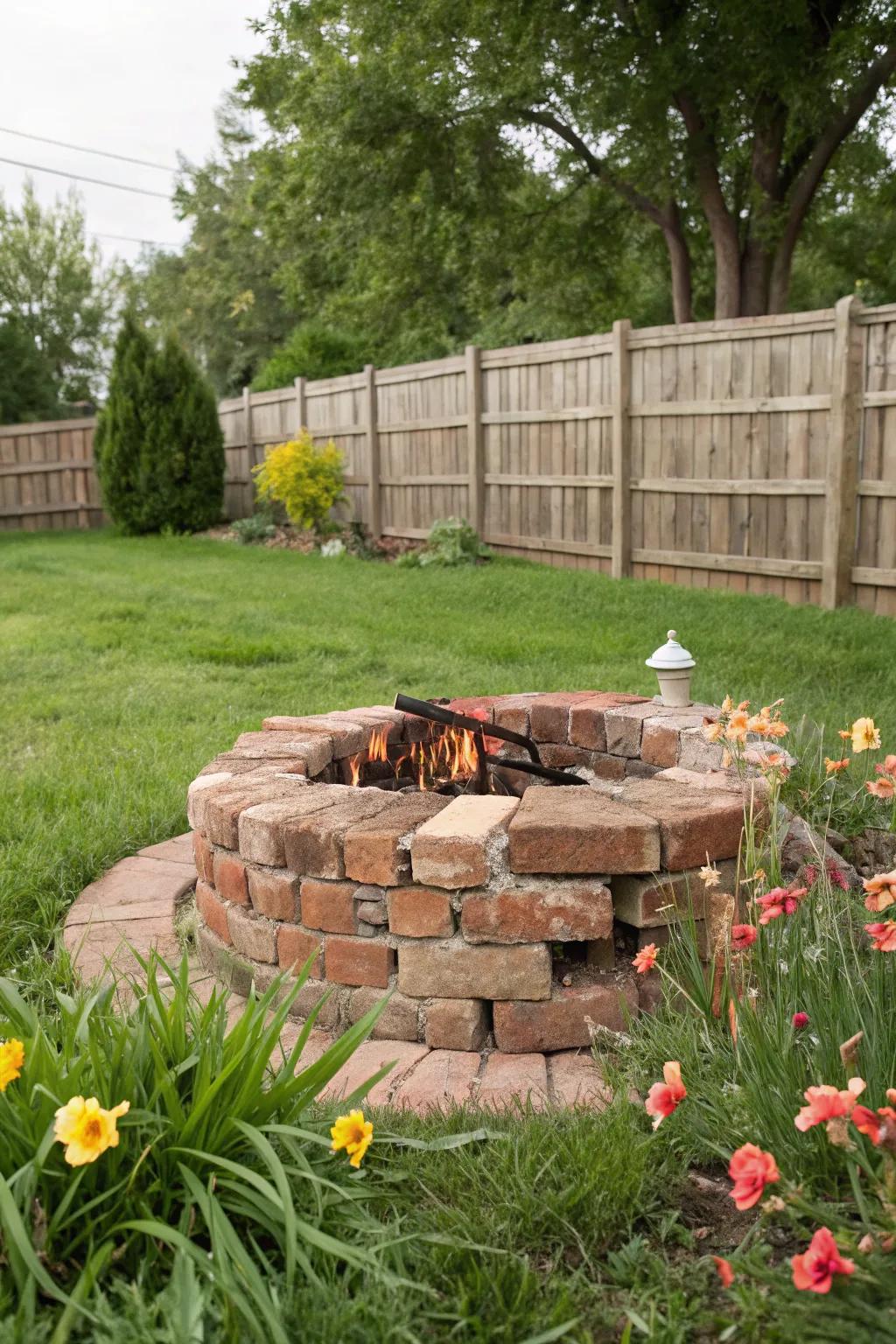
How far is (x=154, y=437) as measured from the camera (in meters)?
14.9

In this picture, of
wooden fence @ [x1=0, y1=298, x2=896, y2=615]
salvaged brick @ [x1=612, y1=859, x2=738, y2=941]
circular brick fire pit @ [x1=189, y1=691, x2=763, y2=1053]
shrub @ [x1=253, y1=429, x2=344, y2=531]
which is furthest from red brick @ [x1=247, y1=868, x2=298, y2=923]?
shrub @ [x1=253, y1=429, x2=344, y2=531]

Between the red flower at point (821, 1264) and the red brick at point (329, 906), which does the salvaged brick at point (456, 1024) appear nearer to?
the red brick at point (329, 906)

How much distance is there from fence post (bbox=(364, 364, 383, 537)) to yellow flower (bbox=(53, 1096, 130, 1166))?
38.8 ft

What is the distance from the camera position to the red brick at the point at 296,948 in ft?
8.18

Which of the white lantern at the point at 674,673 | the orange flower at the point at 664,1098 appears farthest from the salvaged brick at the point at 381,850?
the white lantern at the point at 674,673

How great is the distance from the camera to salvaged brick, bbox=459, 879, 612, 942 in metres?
2.30

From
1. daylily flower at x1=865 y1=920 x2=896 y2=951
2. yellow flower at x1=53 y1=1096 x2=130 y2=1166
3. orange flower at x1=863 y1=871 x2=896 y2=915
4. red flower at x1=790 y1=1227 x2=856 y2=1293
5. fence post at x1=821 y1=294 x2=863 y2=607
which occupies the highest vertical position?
fence post at x1=821 y1=294 x2=863 y2=607

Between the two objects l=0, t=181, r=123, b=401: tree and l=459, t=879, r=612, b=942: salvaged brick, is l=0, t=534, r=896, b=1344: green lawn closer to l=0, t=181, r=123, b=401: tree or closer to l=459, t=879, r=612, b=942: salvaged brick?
l=459, t=879, r=612, b=942: salvaged brick

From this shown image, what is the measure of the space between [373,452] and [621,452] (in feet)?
15.0

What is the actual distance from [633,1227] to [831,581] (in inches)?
256

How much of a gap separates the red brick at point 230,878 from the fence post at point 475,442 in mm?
8824

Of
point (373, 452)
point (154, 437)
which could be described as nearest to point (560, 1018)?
point (373, 452)

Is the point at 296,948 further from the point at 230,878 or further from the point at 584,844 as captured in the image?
the point at 584,844

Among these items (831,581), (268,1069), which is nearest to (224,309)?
(831,581)
